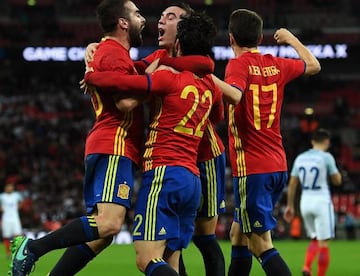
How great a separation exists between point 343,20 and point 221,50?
5984 mm

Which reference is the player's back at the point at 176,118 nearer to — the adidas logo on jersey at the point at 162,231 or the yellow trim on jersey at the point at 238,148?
the adidas logo on jersey at the point at 162,231

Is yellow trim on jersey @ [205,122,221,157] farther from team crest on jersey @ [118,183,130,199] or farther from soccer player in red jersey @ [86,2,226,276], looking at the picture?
team crest on jersey @ [118,183,130,199]

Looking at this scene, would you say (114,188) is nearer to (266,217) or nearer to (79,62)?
(266,217)

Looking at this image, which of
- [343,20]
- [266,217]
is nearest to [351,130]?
[343,20]

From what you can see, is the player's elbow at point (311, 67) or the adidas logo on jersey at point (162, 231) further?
the player's elbow at point (311, 67)

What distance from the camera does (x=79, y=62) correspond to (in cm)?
2719

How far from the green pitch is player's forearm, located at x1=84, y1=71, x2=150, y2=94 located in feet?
19.2

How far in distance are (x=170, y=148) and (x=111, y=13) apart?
1.14 meters

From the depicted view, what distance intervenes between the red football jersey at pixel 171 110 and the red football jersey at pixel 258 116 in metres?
0.88

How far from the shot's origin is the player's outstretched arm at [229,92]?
634 centimetres

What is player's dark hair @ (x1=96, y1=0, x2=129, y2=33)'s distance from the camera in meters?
6.41

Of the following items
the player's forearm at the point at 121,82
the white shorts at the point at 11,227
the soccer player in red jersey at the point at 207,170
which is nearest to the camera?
the player's forearm at the point at 121,82

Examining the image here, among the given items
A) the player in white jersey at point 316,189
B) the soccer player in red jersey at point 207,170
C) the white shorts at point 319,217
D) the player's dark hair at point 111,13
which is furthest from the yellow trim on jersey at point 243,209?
the white shorts at point 319,217

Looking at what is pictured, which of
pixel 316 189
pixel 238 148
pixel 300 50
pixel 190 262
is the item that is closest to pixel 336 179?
pixel 316 189
